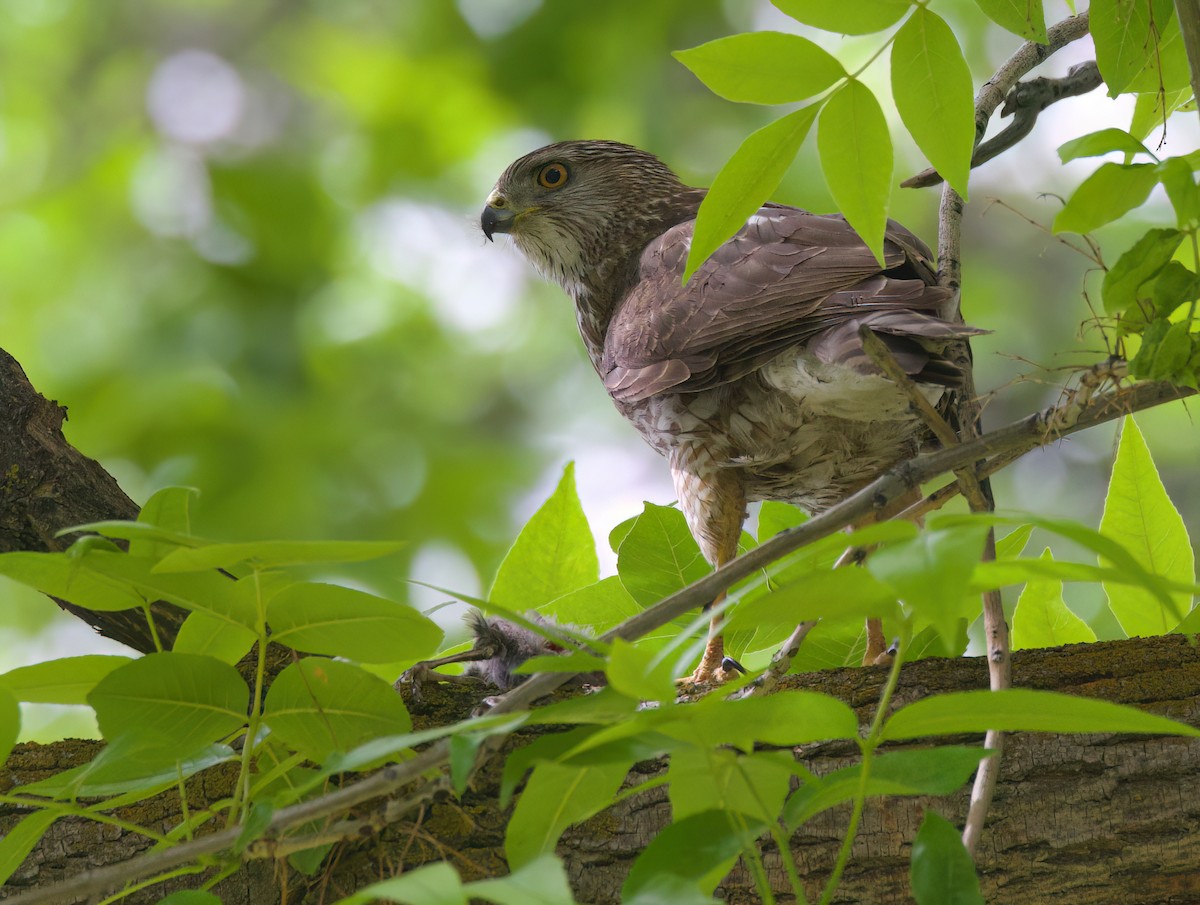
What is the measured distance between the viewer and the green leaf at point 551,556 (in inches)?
82.0

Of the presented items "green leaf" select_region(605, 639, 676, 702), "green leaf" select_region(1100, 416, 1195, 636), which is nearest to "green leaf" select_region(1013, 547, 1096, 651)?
"green leaf" select_region(1100, 416, 1195, 636)

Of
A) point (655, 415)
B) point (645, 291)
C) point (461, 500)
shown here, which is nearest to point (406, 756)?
point (655, 415)

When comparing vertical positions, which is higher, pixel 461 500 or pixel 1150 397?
pixel 461 500

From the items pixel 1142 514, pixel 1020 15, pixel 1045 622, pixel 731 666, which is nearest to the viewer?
pixel 1020 15

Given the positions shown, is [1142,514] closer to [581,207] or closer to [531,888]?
[531,888]

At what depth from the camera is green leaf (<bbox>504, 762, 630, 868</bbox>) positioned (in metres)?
1.02

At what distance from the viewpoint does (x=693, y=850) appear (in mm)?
862

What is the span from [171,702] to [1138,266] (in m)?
1.06

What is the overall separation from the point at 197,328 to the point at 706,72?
4225mm

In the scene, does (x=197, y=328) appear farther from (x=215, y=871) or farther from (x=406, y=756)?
(x=406, y=756)

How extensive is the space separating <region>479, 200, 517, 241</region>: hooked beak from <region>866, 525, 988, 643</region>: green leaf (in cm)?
271

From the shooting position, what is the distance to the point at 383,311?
5102mm

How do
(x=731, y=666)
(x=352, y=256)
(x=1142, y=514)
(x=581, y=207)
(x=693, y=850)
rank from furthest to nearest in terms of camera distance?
(x=352, y=256) < (x=581, y=207) < (x=731, y=666) < (x=1142, y=514) < (x=693, y=850)

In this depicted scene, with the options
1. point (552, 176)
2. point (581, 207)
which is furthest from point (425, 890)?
point (552, 176)
